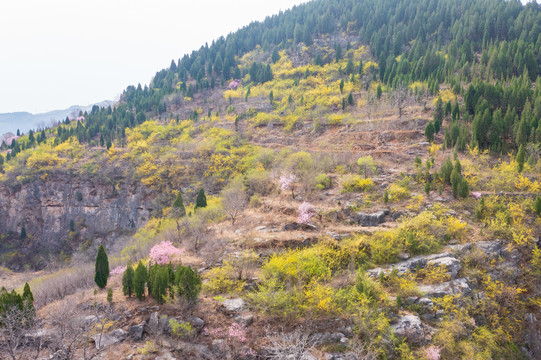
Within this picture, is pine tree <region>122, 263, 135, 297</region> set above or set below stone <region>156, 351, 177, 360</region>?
above

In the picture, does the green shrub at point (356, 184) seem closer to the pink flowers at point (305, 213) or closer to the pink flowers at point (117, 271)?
the pink flowers at point (305, 213)

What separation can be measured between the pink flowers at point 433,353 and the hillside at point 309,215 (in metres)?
0.34

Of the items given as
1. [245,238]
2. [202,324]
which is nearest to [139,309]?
[202,324]

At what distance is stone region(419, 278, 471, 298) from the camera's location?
659 inches

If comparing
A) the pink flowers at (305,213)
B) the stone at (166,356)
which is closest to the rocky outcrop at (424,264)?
the pink flowers at (305,213)

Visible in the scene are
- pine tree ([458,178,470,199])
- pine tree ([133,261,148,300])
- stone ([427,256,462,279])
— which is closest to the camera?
pine tree ([133,261,148,300])

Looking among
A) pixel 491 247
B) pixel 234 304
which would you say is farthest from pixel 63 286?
pixel 491 247

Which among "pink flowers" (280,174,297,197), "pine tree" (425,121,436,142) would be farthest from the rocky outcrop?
"pine tree" (425,121,436,142)

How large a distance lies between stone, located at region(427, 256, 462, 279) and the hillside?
11cm

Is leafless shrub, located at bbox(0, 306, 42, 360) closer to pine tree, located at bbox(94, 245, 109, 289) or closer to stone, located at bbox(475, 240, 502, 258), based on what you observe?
pine tree, located at bbox(94, 245, 109, 289)

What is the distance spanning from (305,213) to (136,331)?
13.6 m

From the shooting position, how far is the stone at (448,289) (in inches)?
659

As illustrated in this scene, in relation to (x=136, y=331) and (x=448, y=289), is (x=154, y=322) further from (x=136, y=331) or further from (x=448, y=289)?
(x=448, y=289)

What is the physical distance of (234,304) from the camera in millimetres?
16875
